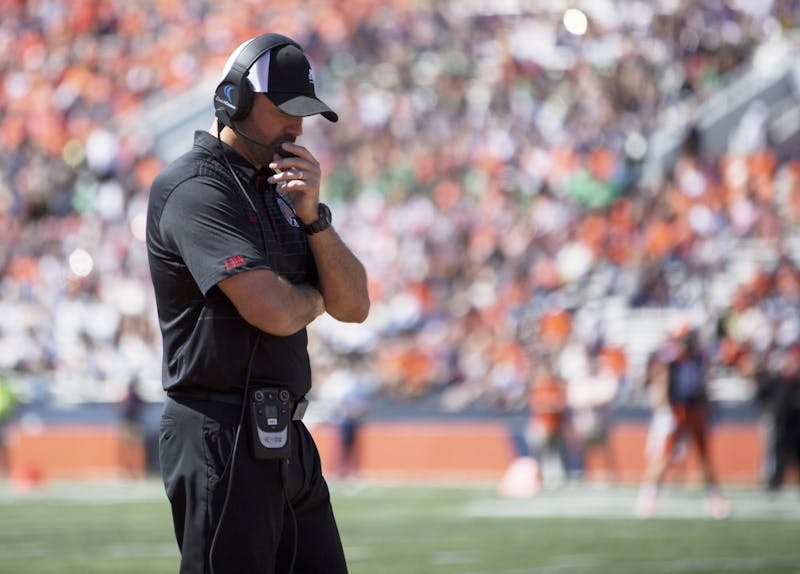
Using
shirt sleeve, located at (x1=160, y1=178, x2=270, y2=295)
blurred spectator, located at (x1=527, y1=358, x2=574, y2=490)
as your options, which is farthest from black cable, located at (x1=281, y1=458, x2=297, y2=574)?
blurred spectator, located at (x1=527, y1=358, x2=574, y2=490)

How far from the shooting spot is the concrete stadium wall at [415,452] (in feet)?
68.1

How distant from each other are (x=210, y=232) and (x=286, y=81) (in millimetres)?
492

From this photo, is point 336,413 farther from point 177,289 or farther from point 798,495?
point 177,289

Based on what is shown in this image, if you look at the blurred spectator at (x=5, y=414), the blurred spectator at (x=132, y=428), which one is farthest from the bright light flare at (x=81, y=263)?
the blurred spectator at (x=132, y=428)

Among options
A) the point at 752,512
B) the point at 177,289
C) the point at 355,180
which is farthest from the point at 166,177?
the point at 355,180

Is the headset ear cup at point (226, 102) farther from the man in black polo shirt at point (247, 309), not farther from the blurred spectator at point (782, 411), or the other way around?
the blurred spectator at point (782, 411)

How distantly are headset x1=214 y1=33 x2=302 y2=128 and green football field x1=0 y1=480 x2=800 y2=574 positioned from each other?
662cm

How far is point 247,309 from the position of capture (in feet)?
14.6

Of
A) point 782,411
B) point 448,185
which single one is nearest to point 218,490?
point 782,411

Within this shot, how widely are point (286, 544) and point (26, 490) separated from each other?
16.8 meters

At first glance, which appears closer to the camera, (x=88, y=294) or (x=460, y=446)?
(x=460, y=446)

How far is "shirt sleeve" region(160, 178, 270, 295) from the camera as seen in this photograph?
4.44 metres

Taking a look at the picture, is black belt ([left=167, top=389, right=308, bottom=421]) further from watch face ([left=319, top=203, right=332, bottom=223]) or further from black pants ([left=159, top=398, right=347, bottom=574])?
watch face ([left=319, top=203, right=332, bottom=223])

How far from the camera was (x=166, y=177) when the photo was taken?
458 centimetres
